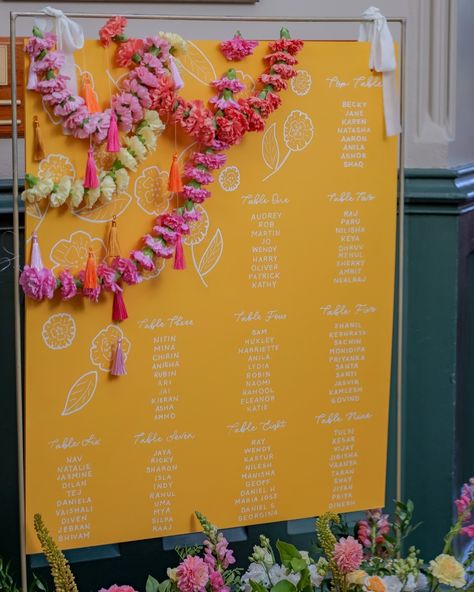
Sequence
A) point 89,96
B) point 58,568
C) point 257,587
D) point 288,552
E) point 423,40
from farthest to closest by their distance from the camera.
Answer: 1. point 423,40
2. point 89,96
3. point 288,552
4. point 257,587
5. point 58,568

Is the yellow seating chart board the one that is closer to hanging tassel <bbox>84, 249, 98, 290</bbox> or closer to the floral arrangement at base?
hanging tassel <bbox>84, 249, 98, 290</bbox>

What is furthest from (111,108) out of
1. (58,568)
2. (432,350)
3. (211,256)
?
(432,350)

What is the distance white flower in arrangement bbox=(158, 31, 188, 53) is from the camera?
5.91ft

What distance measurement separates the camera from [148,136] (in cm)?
179

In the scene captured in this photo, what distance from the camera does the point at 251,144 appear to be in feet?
6.29

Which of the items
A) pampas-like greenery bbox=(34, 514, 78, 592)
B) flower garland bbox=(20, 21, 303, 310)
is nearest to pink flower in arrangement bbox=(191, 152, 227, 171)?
flower garland bbox=(20, 21, 303, 310)

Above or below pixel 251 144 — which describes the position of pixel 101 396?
below

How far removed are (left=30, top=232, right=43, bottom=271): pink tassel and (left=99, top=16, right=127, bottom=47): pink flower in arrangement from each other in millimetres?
390

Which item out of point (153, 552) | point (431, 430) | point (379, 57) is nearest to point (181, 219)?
point (379, 57)

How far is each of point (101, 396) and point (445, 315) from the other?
1.02 meters

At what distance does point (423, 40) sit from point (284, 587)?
147 cm

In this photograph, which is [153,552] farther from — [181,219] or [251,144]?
[251,144]

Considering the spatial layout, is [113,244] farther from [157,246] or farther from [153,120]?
[153,120]

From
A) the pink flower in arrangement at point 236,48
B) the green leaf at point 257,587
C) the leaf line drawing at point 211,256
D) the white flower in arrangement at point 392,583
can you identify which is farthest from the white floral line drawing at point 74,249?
the white flower in arrangement at point 392,583
